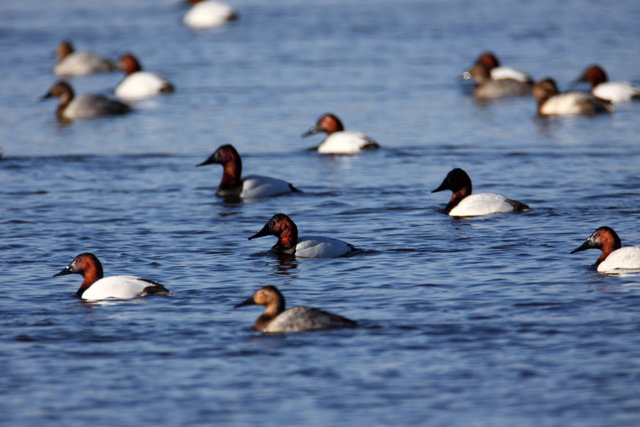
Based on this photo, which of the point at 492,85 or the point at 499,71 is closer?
the point at 492,85

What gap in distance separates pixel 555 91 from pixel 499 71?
12.4 feet

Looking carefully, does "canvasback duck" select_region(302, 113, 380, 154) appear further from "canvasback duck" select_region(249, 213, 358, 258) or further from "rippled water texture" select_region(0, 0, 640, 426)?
"canvasback duck" select_region(249, 213, 358, 258)

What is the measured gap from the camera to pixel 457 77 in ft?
98.4

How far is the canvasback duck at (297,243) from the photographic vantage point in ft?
46.5

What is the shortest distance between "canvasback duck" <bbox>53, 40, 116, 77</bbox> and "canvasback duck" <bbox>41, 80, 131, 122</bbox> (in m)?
5.50

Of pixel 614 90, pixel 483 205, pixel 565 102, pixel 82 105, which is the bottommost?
pixel 483 205

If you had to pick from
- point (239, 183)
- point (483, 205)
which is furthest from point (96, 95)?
point (483, 205)

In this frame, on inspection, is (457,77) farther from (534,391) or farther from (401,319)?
(534,391)

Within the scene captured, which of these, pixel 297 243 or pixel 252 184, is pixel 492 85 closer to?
pixel 252 184

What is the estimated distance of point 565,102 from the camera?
25.0 m

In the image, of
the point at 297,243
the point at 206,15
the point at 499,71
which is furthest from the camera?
the point at 206,15

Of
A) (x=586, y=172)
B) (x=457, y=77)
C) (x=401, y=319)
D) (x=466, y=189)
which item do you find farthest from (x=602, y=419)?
(x=457, y=77)

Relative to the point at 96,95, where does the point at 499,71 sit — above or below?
below

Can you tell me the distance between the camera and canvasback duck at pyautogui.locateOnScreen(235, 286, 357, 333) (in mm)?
10914
